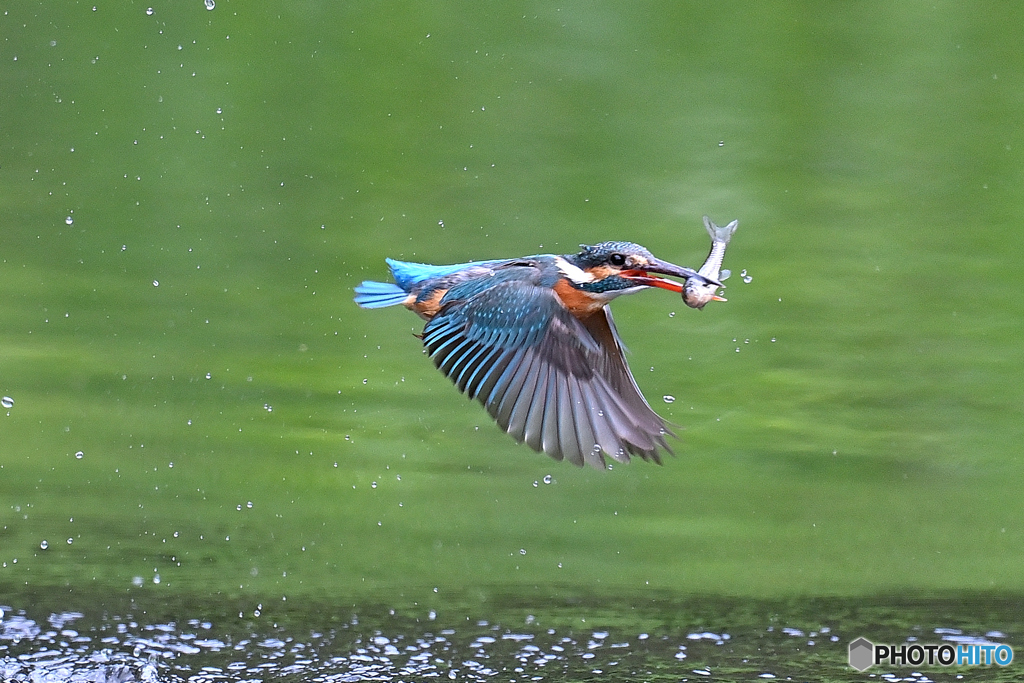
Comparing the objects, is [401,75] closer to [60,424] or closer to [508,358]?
[60,424]

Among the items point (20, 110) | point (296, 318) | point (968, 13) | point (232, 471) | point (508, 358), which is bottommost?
point (232, 471)

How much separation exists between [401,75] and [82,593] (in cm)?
345

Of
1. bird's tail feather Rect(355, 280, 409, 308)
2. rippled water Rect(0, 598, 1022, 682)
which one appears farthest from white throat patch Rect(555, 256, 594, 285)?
rippled water Rect(0, 598, 1022, 682)

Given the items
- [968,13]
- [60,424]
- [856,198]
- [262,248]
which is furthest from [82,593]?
[968,13]

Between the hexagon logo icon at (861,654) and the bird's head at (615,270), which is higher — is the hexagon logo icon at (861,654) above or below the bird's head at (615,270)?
below

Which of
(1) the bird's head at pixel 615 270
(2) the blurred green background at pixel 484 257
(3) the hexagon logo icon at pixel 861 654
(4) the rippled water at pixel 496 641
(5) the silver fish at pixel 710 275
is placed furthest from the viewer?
(2) the blurred green background at pixel 484 257

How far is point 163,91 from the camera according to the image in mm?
6352

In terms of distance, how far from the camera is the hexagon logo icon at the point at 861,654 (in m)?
3.33

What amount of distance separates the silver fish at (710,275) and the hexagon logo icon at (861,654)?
1111 mm

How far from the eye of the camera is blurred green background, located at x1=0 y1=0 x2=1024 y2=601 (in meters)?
4.17

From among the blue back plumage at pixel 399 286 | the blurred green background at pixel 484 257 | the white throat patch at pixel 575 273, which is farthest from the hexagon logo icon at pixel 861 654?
the blue back plumage at pixel 399 286

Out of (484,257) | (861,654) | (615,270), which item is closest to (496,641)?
(861,654)

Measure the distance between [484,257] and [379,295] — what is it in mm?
2056
